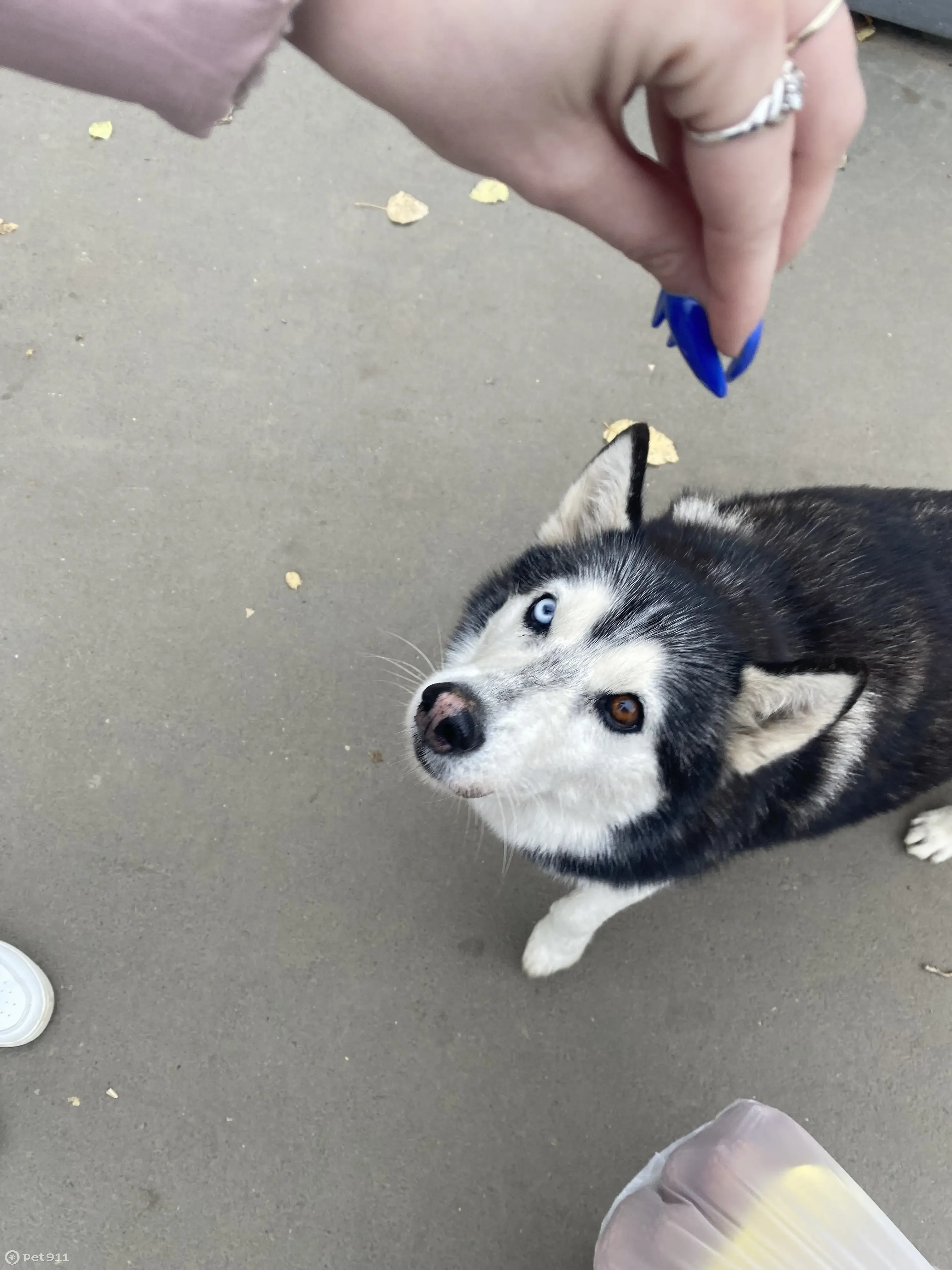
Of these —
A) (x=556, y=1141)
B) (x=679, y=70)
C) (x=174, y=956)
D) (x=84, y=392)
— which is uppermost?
(x=679, y=70)

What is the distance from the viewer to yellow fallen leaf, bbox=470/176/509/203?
339 cm

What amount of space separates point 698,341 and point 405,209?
235 centimetres

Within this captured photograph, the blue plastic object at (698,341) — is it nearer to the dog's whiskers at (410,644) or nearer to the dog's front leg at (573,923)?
the dog's front leg at (573,923)

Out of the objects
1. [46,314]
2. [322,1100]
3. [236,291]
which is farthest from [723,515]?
[46,314]

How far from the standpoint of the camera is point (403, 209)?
3340 mm

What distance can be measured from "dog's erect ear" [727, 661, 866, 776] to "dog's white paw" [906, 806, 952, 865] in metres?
1.29

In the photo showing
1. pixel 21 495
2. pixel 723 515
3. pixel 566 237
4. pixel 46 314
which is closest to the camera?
pixel 723 515

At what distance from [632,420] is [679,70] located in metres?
2.26

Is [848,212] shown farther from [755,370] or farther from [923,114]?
[755,370]

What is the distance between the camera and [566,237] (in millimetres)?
3371

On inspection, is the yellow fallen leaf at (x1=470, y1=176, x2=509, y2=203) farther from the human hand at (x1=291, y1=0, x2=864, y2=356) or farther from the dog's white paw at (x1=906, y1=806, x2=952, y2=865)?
the dog's white paw at (x1=906, y1=806, x2=952, y2=865)

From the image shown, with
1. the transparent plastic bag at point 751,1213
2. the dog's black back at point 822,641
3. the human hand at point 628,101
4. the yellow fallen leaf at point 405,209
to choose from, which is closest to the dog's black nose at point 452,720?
the dog's black back at point 822,641

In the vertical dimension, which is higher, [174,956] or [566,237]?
[566,237]

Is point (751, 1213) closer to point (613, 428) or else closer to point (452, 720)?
point (452, 720)
